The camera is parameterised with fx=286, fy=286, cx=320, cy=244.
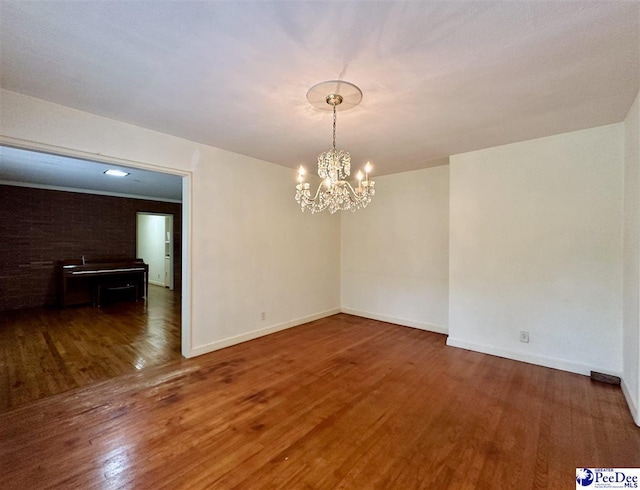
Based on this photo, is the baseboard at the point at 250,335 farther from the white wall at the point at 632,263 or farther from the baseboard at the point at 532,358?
the white wall at the point at 632,263

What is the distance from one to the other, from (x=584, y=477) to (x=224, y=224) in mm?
3834

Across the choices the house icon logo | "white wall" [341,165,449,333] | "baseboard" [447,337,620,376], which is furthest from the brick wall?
the house icon logo

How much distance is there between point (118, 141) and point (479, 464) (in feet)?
13.0

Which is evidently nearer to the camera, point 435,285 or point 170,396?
point 170,396

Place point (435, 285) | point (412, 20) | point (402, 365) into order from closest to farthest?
point (412, 20) → point (402, 365) → point (435, 285)

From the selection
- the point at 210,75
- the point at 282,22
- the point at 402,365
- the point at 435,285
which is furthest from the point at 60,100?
the point at 435,285

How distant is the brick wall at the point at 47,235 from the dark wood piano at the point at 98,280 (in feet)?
1.03

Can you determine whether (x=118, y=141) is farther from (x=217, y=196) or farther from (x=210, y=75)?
(x=210, y=75)

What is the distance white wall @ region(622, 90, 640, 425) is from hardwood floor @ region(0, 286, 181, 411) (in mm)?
4404

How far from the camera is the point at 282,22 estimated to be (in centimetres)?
150

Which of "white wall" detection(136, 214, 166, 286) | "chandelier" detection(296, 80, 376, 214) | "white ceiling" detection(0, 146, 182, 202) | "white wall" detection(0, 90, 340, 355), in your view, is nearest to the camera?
"chandelier" detection(296, 80, 376, 214)

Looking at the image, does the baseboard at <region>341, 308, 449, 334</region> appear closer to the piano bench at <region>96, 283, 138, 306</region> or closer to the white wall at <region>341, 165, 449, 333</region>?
the white wall at <region>341, 165, 449, 333</region>

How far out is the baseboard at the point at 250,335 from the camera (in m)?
3.47

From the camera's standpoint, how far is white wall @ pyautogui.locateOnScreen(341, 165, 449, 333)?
4.44 m
